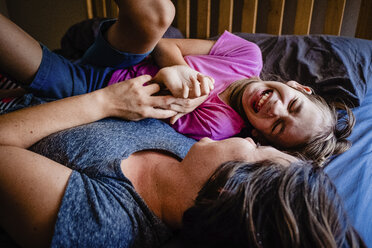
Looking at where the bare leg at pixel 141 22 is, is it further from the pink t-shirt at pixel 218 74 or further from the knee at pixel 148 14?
the pink t-shirt at pixel 218 74

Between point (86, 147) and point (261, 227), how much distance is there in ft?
1.54

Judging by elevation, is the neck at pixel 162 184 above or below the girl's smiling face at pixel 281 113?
below

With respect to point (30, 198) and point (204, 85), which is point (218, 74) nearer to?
point (204, 85)

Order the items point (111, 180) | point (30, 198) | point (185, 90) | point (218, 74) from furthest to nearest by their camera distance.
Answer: point (218, 74), point (185, 90), point (111, 180), point (30, 198)

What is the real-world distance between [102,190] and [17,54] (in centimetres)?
65

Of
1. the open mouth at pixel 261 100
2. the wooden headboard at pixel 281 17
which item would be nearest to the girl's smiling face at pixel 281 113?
the open mouth at pixel 261 100

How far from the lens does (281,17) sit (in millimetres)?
1592

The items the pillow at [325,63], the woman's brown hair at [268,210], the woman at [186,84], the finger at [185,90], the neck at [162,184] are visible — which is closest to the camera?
the woman's brown hair at [268,210]

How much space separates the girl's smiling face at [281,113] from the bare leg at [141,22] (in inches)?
16.6

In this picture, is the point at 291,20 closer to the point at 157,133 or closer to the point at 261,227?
the point at 157,133

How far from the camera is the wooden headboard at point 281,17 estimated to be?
1.46 metres

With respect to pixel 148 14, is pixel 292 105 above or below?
below

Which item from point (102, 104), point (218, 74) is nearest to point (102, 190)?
point (102, 104)

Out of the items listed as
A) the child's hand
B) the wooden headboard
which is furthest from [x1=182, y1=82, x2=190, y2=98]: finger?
the wooden headboard
